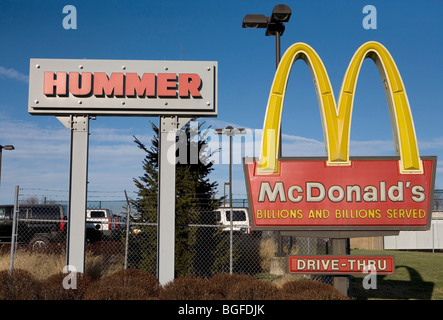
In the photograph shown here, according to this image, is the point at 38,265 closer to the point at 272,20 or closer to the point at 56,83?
the point at 56,83

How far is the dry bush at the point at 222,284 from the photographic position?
7.97 m

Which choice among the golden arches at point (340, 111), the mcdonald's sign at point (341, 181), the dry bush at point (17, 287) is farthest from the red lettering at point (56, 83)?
the golden arches at point (340, 111)

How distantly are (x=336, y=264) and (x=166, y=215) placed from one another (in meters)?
3.67

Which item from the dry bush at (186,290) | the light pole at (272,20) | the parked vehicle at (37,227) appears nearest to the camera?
the dry bush at (186,290)

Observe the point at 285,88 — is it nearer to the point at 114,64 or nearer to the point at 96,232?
the point at 114,64

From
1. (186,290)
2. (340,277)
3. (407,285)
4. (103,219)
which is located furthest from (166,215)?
(103,219)

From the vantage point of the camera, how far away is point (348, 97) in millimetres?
8742

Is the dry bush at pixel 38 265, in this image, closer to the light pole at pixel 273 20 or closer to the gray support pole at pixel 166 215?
the gray support pole at pixel 166 215

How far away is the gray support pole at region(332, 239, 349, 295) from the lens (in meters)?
8.85

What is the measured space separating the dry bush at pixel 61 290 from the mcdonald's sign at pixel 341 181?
3.42 meters

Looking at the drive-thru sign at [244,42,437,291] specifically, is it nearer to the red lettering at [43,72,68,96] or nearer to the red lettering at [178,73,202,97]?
the red lettering at [178,73,202,97]

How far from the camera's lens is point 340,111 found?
28.6ft
